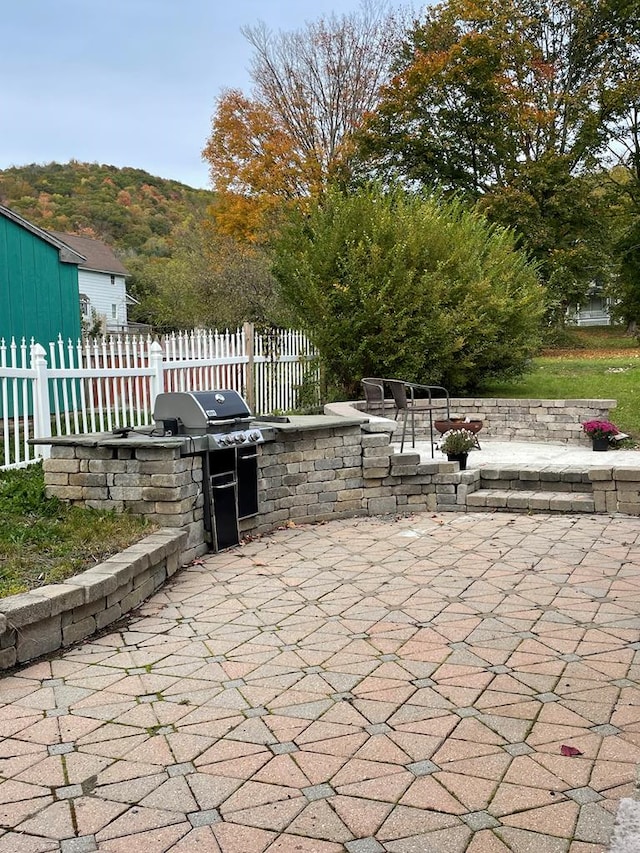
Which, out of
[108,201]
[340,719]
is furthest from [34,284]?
[108,201]

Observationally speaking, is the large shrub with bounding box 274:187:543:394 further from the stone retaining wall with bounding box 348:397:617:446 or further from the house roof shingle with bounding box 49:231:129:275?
the house roof shingle with bounding box 49:231:129:275

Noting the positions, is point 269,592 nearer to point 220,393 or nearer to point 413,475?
point 220,393

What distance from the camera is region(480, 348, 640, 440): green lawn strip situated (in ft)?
32.9

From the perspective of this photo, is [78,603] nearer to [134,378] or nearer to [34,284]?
[134,378]

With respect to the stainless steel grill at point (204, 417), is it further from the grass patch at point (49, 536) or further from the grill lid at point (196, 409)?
the grass patch at point (49, 536)

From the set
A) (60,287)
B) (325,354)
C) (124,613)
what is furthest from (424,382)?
(124,613)

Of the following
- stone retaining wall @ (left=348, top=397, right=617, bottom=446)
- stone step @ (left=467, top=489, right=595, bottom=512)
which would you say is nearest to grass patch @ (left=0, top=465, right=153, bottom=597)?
stone step @ (left=467, top=489, right=595, bottom=512)

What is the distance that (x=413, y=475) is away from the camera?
22.3 feet

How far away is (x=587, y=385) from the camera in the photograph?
40.5 feet

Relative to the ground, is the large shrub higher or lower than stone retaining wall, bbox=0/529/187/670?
higher

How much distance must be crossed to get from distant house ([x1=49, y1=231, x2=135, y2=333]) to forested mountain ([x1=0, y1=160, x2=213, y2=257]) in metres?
3.00

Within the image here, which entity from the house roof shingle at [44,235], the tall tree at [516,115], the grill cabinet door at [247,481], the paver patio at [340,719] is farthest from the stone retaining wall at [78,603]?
the tall tree at [516,115]

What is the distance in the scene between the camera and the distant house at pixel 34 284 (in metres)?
10.4

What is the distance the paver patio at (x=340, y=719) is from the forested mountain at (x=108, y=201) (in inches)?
1143
